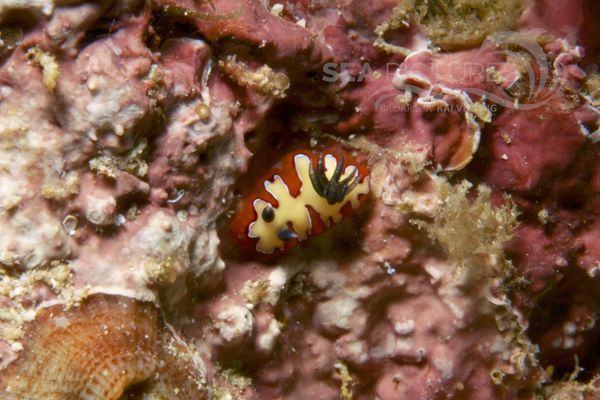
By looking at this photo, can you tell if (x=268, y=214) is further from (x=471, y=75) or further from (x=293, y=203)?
(x=471, y=75)

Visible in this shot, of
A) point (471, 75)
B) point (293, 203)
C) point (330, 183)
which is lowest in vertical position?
point (293, 203)

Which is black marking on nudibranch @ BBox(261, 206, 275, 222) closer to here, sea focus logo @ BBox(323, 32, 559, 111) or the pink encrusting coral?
the pink encrusting coral

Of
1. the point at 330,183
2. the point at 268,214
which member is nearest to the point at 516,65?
the point at 330,183

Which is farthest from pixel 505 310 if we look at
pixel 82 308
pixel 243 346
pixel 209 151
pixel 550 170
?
pixel 82 308

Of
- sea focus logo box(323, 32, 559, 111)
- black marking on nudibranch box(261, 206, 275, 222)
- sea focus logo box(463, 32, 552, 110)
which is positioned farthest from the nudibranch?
sea focus logo box(463, 32, 552, 110)

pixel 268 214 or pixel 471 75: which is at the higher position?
pixel 471 75

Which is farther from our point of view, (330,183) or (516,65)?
(516,65)
